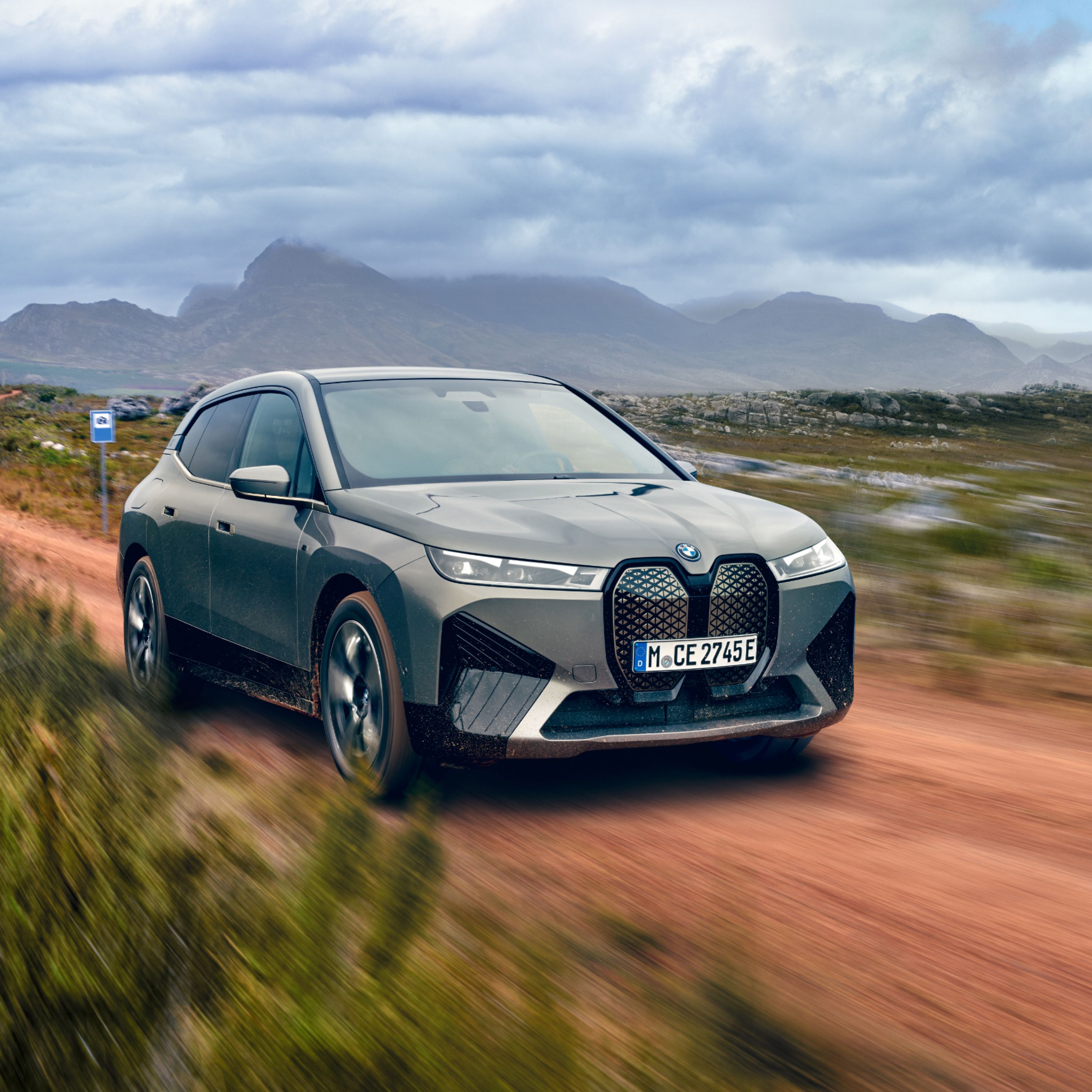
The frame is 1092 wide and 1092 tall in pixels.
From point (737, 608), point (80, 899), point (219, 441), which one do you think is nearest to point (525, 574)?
point (737, 608)

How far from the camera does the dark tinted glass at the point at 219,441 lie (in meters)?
6.45

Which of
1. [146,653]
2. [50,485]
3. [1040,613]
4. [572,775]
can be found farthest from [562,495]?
[50,485]

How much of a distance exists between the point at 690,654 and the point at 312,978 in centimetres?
226

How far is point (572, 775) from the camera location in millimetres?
5312

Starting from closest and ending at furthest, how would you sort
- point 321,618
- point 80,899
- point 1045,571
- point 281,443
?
point 80,899, point 321,618, point 281,443, point 1045,571

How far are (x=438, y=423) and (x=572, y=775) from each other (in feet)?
5.58

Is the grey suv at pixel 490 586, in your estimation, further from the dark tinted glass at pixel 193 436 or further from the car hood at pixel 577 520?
the dark tinted glass at pixel 193 436

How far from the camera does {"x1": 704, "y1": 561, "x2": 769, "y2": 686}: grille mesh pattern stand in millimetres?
4543

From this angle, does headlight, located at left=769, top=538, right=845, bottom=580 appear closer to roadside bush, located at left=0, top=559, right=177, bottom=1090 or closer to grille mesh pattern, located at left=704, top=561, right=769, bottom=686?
grille mesh pattern, located at left=704, top=561, right=769, bottom=686

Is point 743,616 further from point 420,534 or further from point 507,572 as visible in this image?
point 420,534

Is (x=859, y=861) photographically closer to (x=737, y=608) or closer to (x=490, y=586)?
(x=737, y=608)

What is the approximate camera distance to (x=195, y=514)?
250 inches

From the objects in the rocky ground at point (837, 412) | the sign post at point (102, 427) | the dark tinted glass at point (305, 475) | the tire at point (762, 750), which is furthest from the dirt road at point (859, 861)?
the rocky ground at point (837, 412)

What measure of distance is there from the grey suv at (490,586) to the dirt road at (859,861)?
334mm
